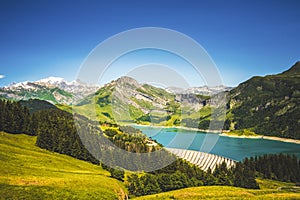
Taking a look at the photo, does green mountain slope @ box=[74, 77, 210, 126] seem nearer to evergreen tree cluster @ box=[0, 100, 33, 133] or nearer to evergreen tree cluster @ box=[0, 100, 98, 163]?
evergreen tree cluster @ box=[0, 100, 98, 163]

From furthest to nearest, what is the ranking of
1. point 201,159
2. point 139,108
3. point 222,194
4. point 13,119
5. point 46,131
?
point 201,159 → point 13,119 → point 46,131 → point 139,108 → point 222,194

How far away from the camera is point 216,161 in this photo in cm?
10500

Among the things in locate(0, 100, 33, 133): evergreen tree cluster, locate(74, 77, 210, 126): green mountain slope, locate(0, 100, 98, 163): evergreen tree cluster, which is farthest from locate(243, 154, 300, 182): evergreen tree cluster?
locate(0, 100, 33, 133): evergreen tree cluster

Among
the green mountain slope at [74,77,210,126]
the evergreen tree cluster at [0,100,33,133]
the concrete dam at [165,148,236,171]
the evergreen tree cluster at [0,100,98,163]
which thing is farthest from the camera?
the concrete dam at [165,148,236,171]

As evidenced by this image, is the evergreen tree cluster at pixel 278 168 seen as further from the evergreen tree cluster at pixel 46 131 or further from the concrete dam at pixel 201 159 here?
the evergreen tree cluster at pixel 46 131

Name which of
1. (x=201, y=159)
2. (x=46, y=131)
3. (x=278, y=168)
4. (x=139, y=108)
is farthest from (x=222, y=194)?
(x=201, y=159)

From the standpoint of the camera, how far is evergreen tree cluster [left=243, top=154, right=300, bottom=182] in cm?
8575

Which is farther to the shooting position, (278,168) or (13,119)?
(278,168)

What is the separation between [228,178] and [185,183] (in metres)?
17.2

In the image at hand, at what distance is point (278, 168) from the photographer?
88.2 m

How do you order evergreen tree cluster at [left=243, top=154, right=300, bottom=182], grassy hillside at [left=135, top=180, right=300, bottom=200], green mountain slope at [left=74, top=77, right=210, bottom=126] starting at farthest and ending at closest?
1. evergreen tree cluster at [left=243, top=154, right=300, bottom=182]
2. grassy hillside at [left=135, top=180, right=300, bottom=200]
3. green mountain slope at [left=74, top=77, right=210, bottom=126]

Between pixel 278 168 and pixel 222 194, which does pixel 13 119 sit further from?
pixel 278 168

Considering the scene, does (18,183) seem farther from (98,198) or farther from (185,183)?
(185,183)

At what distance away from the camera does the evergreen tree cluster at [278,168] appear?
85.8 metres
